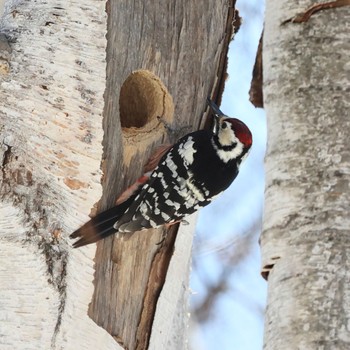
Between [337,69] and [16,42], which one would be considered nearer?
[337,69]

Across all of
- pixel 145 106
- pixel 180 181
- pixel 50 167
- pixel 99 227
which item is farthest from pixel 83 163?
pixel 145 106

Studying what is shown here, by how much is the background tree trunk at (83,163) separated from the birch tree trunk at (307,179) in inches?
26.0

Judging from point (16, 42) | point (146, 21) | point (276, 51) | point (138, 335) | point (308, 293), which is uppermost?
point (146, 21)

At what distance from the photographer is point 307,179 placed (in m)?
2.01

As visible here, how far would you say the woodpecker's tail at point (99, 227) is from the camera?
2.52m

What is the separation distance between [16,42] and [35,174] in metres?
0.47

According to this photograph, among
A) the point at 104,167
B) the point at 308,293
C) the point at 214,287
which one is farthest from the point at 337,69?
the point at 214,287

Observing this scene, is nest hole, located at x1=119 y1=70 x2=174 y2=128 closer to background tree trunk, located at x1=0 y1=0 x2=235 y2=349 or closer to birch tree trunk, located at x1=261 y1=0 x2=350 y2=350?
background tree trunk, located at x1=0 y1=0 x2=235 y2=349

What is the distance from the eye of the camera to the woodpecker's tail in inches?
99.1

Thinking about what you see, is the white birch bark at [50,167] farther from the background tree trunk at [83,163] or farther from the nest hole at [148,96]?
the nest hole at [148,96]

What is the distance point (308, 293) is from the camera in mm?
1835

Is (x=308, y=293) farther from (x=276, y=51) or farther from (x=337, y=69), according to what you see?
(x=276, y=51)

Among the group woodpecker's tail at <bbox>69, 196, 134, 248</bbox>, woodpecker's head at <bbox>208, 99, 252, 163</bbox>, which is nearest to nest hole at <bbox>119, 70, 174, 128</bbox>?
woodpecker's head at <bbox>208, 99, 252, 163</bbox>

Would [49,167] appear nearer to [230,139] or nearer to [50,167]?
[50,167]
